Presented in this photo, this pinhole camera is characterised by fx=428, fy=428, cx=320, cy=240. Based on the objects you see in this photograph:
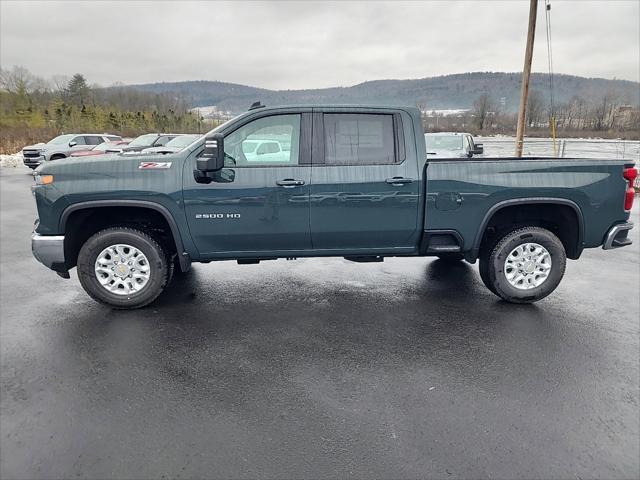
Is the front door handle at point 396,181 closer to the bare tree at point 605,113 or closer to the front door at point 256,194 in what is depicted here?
the front door at point 256,194

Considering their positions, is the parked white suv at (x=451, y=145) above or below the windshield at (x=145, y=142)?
below

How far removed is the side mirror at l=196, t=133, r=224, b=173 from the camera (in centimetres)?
387

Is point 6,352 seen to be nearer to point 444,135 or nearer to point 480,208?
point 480,208

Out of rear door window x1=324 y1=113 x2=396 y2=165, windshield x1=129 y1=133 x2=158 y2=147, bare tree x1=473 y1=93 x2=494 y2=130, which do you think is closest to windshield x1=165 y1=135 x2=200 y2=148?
windshield x1=129 y1=133 x2=158 y2=147

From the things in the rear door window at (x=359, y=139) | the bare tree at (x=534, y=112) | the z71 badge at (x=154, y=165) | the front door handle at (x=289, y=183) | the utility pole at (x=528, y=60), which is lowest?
the front door handle at (x=289, y=183)

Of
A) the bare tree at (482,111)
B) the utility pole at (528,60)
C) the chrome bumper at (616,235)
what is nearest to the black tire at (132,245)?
the chrome bumper at (616,235)

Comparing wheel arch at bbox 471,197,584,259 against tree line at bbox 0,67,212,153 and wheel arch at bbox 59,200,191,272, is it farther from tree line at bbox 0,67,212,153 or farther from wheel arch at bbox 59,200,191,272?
tree line at bbox 0,67,212,153

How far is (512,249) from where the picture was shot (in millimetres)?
4539

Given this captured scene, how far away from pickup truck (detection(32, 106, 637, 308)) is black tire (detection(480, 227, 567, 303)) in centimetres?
1

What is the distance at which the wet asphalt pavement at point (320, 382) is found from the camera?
234 centimetres

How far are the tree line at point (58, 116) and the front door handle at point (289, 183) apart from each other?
36894 mm

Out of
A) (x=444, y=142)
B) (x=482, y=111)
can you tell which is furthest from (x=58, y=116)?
(x=482, y=111)

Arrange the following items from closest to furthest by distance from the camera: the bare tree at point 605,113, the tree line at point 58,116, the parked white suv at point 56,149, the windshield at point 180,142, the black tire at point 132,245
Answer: the black tire at point 132,245
the windshield at point 180,142
the parked white suv at point 56,149
the tree line at point 58,116
the bare tree at point 605,113

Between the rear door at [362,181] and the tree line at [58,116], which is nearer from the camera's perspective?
the rear door at [362,181]
